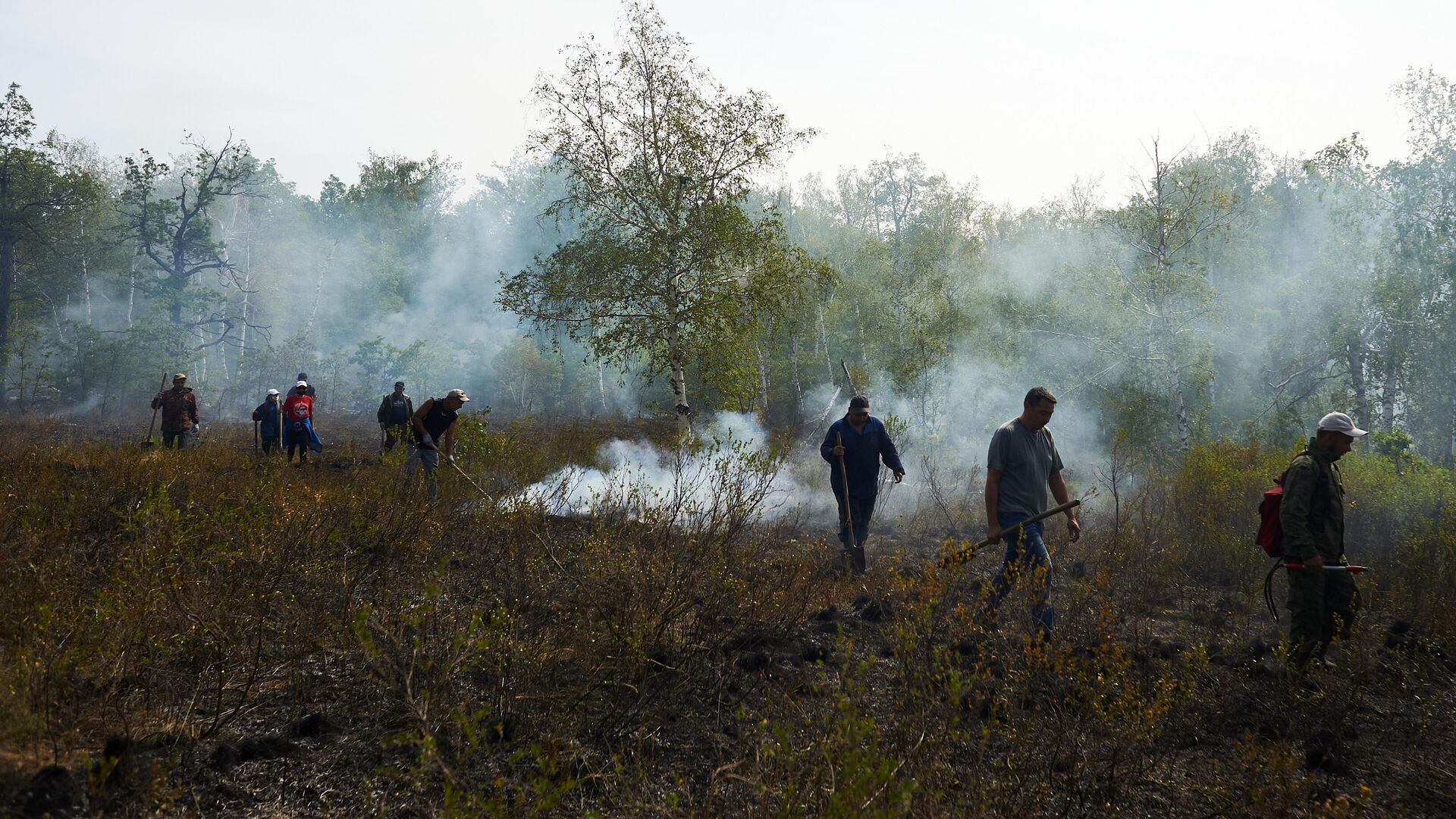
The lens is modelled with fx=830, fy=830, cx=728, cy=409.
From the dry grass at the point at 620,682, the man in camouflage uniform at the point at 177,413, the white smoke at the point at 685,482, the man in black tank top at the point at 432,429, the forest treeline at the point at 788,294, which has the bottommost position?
the dry grass at the point at 620,682

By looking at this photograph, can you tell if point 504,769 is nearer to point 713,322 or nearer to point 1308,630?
point 1308,630

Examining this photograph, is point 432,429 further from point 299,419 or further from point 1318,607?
point 1318,607

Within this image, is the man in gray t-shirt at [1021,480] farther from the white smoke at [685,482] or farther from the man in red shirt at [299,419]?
the man in red shirt at [299,419]

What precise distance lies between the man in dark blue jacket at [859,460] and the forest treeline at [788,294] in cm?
706

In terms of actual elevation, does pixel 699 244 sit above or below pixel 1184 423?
above

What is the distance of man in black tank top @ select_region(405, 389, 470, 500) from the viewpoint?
8320 mm

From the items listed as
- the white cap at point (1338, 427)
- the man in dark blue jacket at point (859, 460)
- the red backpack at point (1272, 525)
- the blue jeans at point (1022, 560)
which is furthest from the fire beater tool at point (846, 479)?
the white cap at point (1338, 427)

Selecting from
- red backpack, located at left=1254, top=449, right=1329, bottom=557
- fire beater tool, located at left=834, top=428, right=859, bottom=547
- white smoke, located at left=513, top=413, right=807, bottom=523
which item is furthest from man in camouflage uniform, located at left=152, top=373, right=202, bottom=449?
red backpack, located at left=1254, top=449, right=1329, bottom=557

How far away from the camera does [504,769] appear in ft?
10.8

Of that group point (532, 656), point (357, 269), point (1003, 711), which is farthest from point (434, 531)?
point (357, 269)

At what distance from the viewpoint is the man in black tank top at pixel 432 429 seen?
8.32 meters

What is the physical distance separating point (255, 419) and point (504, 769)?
11.5 metres

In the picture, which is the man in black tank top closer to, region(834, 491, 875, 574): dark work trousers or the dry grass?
the dry grass

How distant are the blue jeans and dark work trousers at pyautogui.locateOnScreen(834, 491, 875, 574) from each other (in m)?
1.88
